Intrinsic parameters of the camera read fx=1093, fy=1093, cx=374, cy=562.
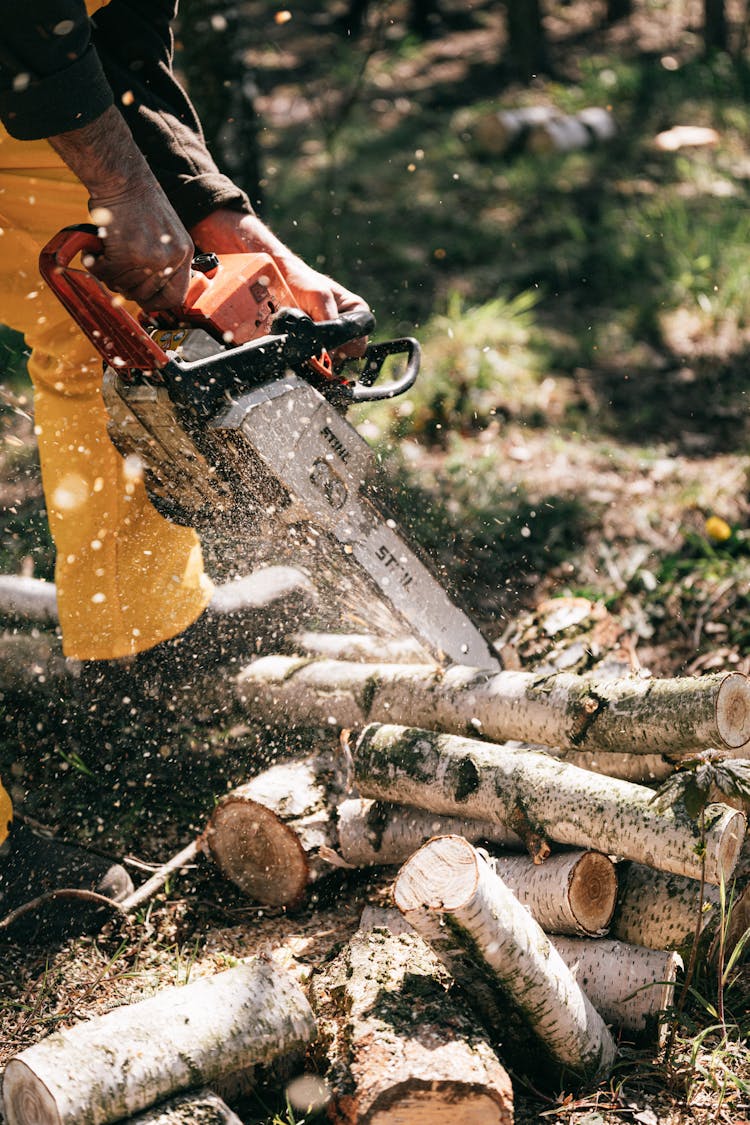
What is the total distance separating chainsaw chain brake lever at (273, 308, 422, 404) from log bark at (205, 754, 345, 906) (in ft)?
3.19

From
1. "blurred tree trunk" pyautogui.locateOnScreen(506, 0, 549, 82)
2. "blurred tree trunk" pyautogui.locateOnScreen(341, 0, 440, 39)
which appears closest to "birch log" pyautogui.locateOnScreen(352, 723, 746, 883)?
"blurred tree trunk" pyautogui.locateOnScreen(506, 0, 549, 82)

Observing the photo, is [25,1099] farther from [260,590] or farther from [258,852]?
[260,590]

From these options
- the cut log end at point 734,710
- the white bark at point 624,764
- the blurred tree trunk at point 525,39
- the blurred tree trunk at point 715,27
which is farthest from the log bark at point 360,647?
the blurred tree trunk at point 715,27

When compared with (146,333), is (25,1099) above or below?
below

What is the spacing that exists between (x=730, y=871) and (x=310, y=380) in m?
1.47

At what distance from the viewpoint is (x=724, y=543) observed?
402 cm

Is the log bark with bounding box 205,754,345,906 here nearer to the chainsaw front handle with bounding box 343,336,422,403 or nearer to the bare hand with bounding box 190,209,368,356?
the chainsaw front handle with bounding box 343,336,422,403

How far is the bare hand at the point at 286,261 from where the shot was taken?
9.00ft

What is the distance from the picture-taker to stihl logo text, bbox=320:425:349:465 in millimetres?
2650

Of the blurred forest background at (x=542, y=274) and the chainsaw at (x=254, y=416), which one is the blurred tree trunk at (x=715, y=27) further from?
the chainsaw at (x=254, y=416)

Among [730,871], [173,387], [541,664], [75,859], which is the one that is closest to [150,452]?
[173,387]

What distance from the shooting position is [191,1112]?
1.90 m

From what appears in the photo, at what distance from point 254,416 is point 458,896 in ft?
3.80

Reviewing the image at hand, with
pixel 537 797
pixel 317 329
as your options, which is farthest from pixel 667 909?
pixel 317 329
